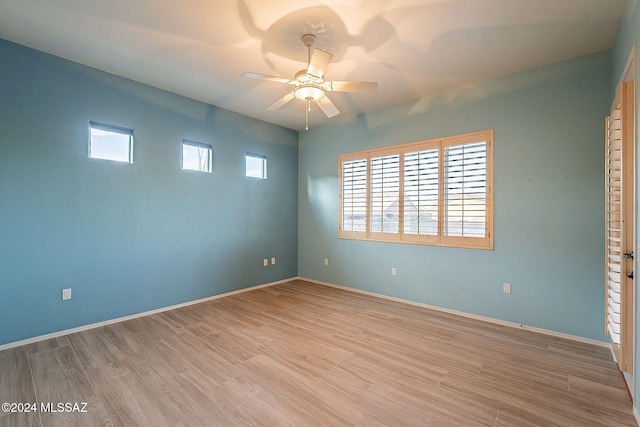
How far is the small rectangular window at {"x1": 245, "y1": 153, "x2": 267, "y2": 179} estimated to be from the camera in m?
4.98

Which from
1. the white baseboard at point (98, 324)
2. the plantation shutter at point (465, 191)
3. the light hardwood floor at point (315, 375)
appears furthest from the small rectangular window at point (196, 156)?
the plantation shutter at point (465, 191)

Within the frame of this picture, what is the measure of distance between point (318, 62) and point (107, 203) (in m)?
2.96

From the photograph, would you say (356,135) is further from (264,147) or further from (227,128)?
(227,128)

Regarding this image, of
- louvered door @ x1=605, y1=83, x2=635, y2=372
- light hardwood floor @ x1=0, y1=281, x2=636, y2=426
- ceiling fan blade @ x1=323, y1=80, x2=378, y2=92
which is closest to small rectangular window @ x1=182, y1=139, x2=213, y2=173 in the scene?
light hardwood floor @ x1=0, y1=281, x2=636, y2=426

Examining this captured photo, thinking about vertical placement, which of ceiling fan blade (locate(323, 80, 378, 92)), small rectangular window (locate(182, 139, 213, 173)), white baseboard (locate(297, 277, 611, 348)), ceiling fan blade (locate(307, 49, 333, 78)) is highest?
ceiling fan blade (locate(307, 49, 333, 78))

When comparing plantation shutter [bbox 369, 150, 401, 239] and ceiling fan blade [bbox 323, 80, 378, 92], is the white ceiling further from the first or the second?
plantation shutter [bbox 369, 150, 401, 239]

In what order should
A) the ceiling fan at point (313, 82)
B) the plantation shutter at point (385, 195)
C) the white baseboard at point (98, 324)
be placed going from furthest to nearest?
the plantation shutter at point (385, 195) < the white baseboard at point (98, 324) < the ceiling fan at point (313, 82)

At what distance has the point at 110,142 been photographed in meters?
3.46

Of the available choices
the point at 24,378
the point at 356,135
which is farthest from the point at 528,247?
the point at 24,378

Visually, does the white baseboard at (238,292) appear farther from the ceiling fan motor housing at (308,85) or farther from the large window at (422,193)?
the ceiling fan motor housing at (308,85)

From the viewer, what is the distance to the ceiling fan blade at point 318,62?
2227mm

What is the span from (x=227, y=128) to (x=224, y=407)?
153 inches

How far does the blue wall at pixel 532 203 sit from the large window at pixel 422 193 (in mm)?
131

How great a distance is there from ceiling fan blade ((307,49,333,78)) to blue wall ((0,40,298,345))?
8.27 feet
